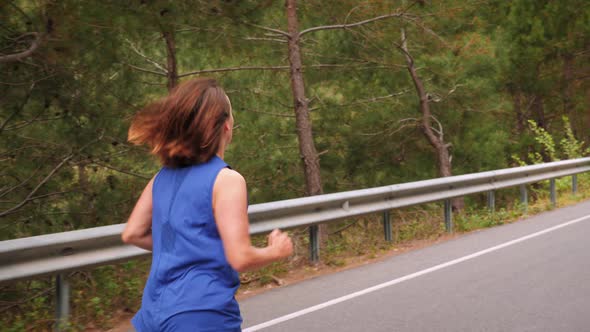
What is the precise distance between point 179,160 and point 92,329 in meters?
4.62

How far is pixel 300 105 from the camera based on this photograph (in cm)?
1602

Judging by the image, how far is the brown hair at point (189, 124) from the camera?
2615 mm

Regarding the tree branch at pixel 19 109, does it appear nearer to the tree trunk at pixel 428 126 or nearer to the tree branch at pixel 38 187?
the tree branch at pixel 38 187

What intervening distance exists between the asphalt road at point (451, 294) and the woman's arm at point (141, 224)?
3.60 meters

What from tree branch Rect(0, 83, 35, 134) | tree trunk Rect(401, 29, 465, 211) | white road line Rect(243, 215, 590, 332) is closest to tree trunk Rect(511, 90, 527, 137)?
tree trunk Rect(401, 29, 465, 211)

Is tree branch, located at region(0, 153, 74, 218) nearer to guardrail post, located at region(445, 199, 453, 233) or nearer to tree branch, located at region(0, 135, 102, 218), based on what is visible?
tree branch, located at region(0, 135, 102, 218)

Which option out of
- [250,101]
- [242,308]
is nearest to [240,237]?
[242,308]

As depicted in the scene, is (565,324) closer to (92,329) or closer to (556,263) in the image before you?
(556,263)

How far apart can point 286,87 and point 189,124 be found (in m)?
20.1

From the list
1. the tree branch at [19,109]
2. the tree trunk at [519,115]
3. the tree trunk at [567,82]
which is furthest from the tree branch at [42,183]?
the tree trunk at [519,115]

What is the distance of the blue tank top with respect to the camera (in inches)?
99.6

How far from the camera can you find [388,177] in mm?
25500

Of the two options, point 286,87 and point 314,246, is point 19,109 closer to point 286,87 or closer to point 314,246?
point 314,246

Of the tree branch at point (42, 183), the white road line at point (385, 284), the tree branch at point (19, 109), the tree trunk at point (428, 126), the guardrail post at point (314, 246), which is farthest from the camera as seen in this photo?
the tree trunk at point (428, 126)
